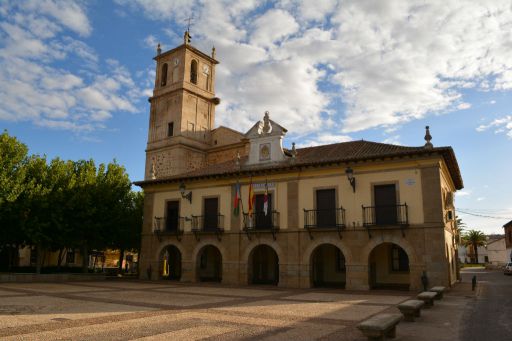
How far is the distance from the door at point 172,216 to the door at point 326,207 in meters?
8.71

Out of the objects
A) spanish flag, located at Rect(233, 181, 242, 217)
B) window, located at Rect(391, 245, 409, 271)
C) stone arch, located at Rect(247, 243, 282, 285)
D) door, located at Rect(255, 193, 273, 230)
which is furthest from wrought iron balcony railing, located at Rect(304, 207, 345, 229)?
stone arch, located at Rect(247, 243, 282, 285)

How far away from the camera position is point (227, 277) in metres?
22.0

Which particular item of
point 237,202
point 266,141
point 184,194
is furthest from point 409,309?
point 184,194

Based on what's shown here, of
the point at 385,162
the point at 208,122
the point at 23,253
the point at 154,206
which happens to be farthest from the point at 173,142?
the point at 385,162

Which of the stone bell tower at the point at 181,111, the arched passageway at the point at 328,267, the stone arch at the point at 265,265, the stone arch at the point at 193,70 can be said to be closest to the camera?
the arched passageway at the point at 328,267

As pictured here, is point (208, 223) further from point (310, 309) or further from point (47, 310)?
point (47, 310)

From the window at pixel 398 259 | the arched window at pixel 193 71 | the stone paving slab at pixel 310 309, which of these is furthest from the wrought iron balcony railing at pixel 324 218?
the arched window at pixel 193 71

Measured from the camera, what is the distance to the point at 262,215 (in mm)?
21797

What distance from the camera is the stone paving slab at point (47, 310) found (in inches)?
369

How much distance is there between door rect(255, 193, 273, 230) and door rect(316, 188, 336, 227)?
2544 mm

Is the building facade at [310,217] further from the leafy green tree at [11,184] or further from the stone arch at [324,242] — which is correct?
the leafy green tree at [11,184]

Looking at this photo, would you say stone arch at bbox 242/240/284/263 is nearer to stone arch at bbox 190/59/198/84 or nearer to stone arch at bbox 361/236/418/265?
stone arch at bbox 361/236/418/265

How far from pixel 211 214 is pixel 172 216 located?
300 cm

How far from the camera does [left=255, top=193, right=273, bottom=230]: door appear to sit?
21.4 metres
